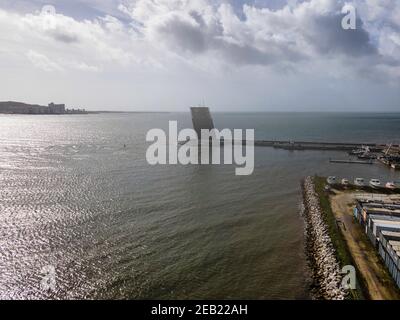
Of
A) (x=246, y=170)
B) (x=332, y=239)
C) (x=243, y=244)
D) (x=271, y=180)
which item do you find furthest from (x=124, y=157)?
(x=332, y=239)

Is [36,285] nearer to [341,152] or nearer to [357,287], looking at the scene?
[357,287]

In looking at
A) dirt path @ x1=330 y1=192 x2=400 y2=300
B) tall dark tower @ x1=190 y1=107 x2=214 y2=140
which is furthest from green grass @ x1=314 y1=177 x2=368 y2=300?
tall dark tower @ x1=190 y1=107 x2=214 y2=140

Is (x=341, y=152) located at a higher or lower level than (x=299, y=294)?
higher

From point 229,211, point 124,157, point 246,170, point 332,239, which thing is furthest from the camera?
point 124,157

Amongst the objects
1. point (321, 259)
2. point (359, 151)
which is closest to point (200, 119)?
point (359, 151)

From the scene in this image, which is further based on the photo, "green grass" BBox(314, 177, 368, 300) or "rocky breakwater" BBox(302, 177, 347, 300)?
"rocky breakwater" BBox(302, 177, 347, 300)

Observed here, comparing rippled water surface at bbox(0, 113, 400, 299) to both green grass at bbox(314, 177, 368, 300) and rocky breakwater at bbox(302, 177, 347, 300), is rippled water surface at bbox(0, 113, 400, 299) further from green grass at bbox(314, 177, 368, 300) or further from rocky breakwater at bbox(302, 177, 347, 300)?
green grass at bbox(314, 177, 368, 300)

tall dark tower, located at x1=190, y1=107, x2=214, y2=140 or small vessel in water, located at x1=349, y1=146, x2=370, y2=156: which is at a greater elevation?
tall dark tower, located at x1=190, y1=107, x2=214, y2=140
